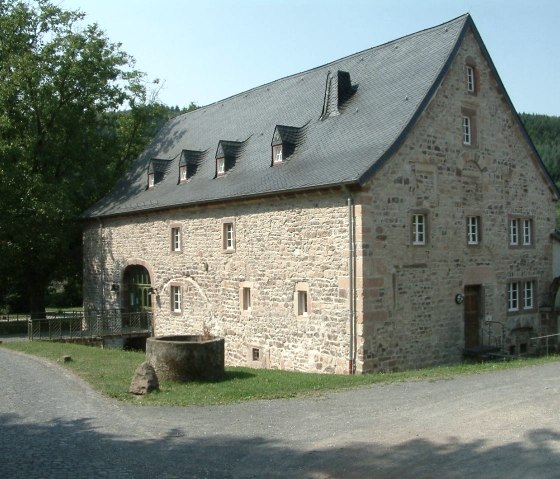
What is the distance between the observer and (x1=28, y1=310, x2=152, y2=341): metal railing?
77.0 ft

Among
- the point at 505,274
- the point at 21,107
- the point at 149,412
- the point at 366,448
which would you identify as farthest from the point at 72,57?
the point at 366,448

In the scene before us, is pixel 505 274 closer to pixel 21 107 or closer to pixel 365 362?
pixel 365 362

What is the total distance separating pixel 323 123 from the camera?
1977cm

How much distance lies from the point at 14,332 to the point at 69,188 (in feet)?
22.6

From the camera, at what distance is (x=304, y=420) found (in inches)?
401

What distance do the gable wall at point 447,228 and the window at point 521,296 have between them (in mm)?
265

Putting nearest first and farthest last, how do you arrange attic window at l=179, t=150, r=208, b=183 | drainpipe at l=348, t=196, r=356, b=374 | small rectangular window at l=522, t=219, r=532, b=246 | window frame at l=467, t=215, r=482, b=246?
drainpipe at l=348, t=196, r=356, b=374
window frame at l=467, t=215, r=482, b=246
small rectangular window at l=522, t=219, r=532, b=246
attic window at l=179, t=150, r=208, b=183

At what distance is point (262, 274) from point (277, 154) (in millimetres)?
3673

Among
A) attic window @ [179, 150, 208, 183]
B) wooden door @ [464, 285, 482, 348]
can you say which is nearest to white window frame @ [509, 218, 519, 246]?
wooden door @ [464, 285, 482, 348]

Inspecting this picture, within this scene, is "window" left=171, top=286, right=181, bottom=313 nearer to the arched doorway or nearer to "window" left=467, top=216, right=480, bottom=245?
the arched doorway

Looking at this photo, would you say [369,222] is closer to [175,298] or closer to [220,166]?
[220,166]

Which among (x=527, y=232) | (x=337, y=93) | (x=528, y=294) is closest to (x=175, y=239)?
(x=337, y=93)

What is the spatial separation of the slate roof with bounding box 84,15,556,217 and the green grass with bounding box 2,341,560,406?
186 inches

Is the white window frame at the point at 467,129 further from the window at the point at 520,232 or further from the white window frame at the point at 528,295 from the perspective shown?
the white window frame at the point at 528,295
